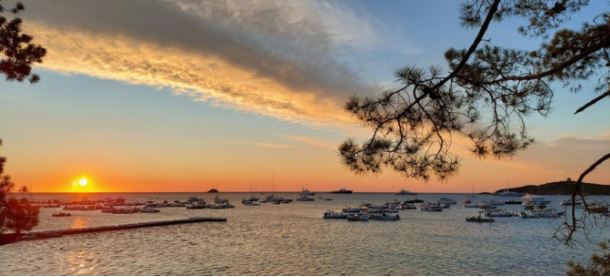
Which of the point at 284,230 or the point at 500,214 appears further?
the point at 500,214

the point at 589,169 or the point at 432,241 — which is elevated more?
the point at 589,169

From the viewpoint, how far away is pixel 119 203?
112 m

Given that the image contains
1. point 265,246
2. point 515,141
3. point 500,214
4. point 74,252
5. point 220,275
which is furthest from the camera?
point 500,214

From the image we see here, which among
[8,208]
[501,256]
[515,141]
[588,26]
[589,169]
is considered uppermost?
[588,26]

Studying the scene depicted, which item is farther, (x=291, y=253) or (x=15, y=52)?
(x=291, y=253)

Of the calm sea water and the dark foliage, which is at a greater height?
the dark foliage

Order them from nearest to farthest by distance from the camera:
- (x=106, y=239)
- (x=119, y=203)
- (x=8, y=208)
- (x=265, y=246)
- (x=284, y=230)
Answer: (x=8, y=208) → (x=265, y=246) → (x=106, y=239) → (x=284, y=230) → (x=119, y=203)

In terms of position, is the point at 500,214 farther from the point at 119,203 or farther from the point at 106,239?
the point at 119,203

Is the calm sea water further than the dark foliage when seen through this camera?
Yes

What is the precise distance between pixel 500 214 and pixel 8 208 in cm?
7201

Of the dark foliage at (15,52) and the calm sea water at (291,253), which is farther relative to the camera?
the calm sea water at (291,253)

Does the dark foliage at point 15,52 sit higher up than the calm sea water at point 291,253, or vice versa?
the dark foliage at point 15,52

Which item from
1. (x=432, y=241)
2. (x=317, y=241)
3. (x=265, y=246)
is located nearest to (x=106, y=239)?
(x=265, y=246)

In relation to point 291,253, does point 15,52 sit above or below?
above
